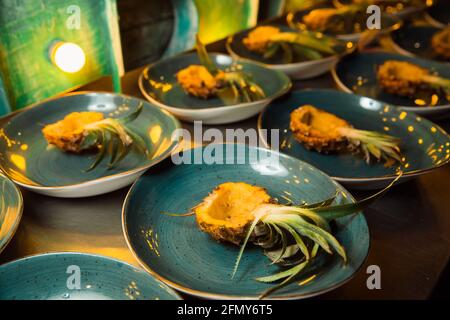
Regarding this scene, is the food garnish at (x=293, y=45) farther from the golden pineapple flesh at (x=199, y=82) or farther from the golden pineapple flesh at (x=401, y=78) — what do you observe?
the golden pineapple flesh at (x=199, y=82)

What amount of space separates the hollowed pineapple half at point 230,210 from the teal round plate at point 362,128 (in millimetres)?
337

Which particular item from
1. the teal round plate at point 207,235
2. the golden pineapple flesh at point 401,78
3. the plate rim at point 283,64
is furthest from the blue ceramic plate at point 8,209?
the golden pineapple flesh at point 401,78

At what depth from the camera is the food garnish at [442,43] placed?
280 cm

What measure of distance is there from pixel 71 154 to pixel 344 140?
3.60 ft

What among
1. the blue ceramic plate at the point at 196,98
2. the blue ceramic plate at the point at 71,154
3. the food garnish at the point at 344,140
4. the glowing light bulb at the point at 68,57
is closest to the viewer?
the blue ceramic plate at the point at 71,154

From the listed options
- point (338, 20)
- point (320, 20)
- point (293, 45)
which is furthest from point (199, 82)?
point (338, 20)

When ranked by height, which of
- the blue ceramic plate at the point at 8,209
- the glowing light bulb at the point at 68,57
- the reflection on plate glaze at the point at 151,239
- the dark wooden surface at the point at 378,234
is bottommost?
the dark wooden surface at the point at 378,234

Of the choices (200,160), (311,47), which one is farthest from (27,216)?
(311,47)

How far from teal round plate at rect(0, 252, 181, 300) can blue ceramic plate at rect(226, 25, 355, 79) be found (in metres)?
1.53

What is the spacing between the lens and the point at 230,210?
1341 mm

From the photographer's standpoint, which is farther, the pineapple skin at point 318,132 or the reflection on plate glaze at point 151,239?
the pineapple skin at point 318,132

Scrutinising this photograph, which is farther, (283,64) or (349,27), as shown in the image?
(349,27)

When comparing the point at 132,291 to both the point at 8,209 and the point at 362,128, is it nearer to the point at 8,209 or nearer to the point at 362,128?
the point at 8,209

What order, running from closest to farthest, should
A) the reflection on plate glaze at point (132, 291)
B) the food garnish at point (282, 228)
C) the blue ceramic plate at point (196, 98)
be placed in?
the reflection on plate glaze at point (132, 291) → the food garnish at point (282, 228) → the blue ceramic plate at point (196, 98)
